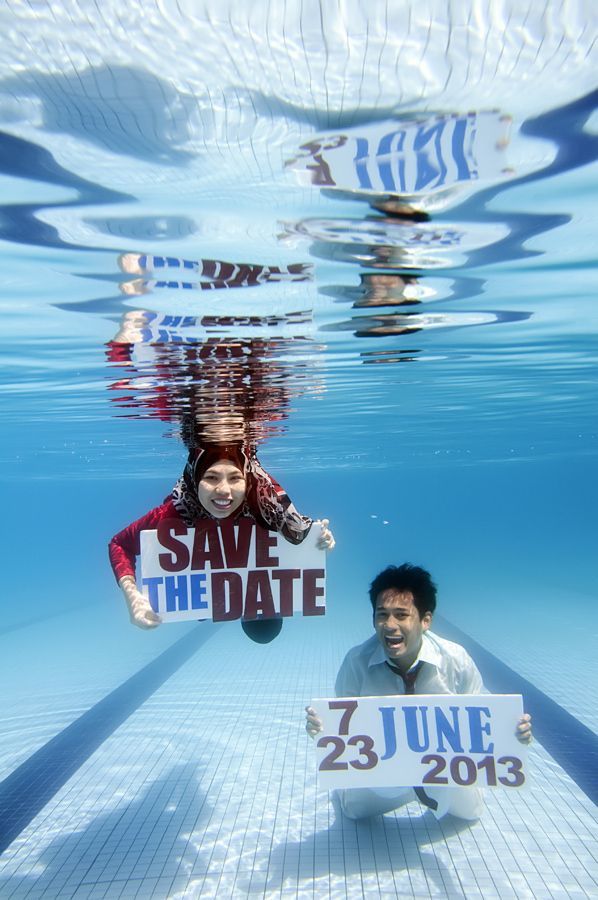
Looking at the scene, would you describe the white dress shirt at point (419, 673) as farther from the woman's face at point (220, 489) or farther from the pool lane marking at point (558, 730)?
the pool lane marking at point (558, 730)

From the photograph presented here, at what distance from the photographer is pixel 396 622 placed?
19.3 feet

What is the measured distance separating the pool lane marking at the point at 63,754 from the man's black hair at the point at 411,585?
459 cm

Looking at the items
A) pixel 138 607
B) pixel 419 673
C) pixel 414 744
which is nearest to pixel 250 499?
pixel 138 607

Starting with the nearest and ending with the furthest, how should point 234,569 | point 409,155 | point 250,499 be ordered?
point 409,155 < point 234,569 < point 250,499

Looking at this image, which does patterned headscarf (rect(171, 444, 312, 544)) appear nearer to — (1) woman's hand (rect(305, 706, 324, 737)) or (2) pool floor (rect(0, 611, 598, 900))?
(1) woman's hand (rect(305, 706, 324, 737))

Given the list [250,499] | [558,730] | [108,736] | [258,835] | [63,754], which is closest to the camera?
[250,499]

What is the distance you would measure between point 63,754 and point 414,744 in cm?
589

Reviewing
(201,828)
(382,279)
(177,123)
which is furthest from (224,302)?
(201,828)

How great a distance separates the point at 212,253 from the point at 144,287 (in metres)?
1.15

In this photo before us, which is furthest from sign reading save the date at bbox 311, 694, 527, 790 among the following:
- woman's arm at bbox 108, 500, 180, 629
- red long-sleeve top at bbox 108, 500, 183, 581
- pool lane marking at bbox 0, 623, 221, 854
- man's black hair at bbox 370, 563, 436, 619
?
pool lane marking at bbox 0, 623, 221, 854

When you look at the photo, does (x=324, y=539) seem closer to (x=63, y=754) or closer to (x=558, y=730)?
(x=63, y=754)

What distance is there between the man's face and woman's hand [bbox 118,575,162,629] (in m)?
2.10

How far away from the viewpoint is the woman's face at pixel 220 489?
19.2 feet

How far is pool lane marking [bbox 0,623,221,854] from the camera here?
6984 millimetres
